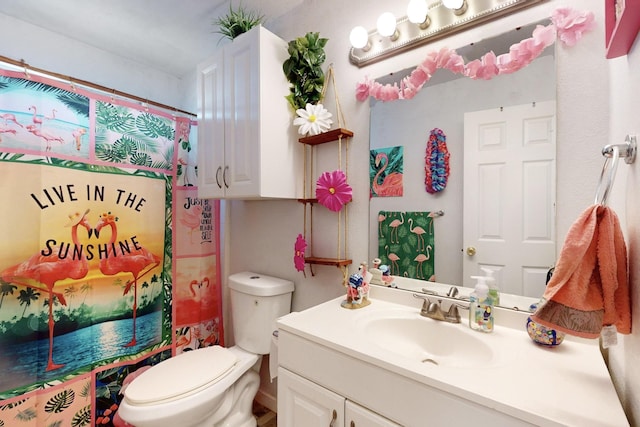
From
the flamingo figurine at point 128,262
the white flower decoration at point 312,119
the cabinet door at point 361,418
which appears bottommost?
the cabinet door at point 361,418

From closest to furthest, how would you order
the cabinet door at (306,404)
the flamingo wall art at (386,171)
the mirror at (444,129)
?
the cabinet door at (306,404)
the mirror at (444,129)
the flamingo wall art at (386,171)

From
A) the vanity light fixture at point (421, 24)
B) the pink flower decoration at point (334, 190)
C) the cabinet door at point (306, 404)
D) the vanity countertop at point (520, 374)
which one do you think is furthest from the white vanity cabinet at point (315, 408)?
the vanity light fixture at point (421, 24)

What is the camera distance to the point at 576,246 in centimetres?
56

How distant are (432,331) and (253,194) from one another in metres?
0.94

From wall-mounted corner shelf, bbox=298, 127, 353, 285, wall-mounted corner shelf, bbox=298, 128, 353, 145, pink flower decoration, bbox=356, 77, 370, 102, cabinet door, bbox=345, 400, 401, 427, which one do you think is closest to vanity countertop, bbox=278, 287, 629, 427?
cabinet door, bbox=345, 400, 401, 427

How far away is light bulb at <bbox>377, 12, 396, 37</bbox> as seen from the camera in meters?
1.20

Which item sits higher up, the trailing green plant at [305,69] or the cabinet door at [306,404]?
the trailing green plant at [305,69]

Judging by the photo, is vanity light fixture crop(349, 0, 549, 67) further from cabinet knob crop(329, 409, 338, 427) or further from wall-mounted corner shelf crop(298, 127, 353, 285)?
cabinet knob crop(329, 409, 338, 427)

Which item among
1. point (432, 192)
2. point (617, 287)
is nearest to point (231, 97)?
point (432, 192)

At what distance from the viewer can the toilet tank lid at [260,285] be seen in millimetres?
1537

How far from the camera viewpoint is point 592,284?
56 centimetres

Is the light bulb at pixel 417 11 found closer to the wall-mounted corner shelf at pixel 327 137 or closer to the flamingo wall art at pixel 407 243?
the wall-mounted corner shelf at pixel 327 137

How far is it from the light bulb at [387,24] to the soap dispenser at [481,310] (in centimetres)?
107

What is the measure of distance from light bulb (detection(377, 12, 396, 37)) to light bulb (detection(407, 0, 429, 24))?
0.08 meters
